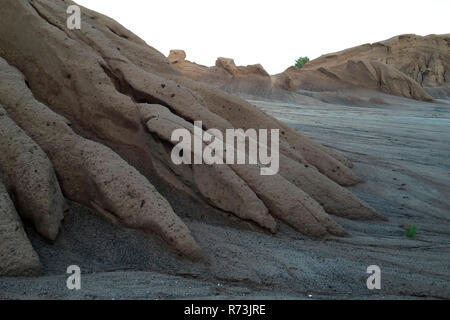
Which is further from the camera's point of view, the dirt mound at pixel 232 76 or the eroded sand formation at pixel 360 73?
the eroded sand formation at pixel 360 73

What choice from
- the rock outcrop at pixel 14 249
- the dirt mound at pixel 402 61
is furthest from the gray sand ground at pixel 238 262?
the dirt mound at pixel 402 61

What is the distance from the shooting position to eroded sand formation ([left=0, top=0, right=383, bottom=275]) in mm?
3510

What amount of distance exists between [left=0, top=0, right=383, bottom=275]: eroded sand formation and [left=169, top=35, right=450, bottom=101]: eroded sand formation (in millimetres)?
19367

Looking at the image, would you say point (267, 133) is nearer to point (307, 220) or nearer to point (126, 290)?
point (307, 220)

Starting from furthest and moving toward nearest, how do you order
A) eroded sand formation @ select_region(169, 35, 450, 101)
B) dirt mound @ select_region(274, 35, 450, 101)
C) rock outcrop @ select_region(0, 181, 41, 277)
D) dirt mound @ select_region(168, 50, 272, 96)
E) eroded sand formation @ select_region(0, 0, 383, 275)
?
1. dirt mound @ select_region(274, 35, 450, 101)
2. eroded sand formation @ select_region(169, 35, 450, 101)
3. dirt mound @ select_region(168, 50, 272, 96)
4. eroded sand formation @ select_region(0, 0, 383, 275)
5. rock outcrop @ select_region(0, 181, 41, 277)

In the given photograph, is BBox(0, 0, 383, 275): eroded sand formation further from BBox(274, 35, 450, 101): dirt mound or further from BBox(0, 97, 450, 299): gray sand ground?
BBox(274, 35, 450, 101): dirt mound

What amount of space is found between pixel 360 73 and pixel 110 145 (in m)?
24.0

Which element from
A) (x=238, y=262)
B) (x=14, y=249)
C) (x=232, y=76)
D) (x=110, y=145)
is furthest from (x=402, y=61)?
(x=14, y=249)

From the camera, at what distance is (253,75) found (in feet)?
85.4

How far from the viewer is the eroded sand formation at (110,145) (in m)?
3.51

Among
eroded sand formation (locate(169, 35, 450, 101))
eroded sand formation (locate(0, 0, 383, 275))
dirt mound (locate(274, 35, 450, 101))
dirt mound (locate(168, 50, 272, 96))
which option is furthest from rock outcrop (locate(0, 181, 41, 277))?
dirt mound (locate(274, 35, 450, 101))

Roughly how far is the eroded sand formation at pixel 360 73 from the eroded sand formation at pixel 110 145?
19.4 metres

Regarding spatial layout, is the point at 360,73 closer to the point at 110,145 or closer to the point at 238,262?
the point at 110,145

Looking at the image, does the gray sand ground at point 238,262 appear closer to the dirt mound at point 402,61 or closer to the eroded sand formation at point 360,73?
the eroded sand formation at point 360,73
